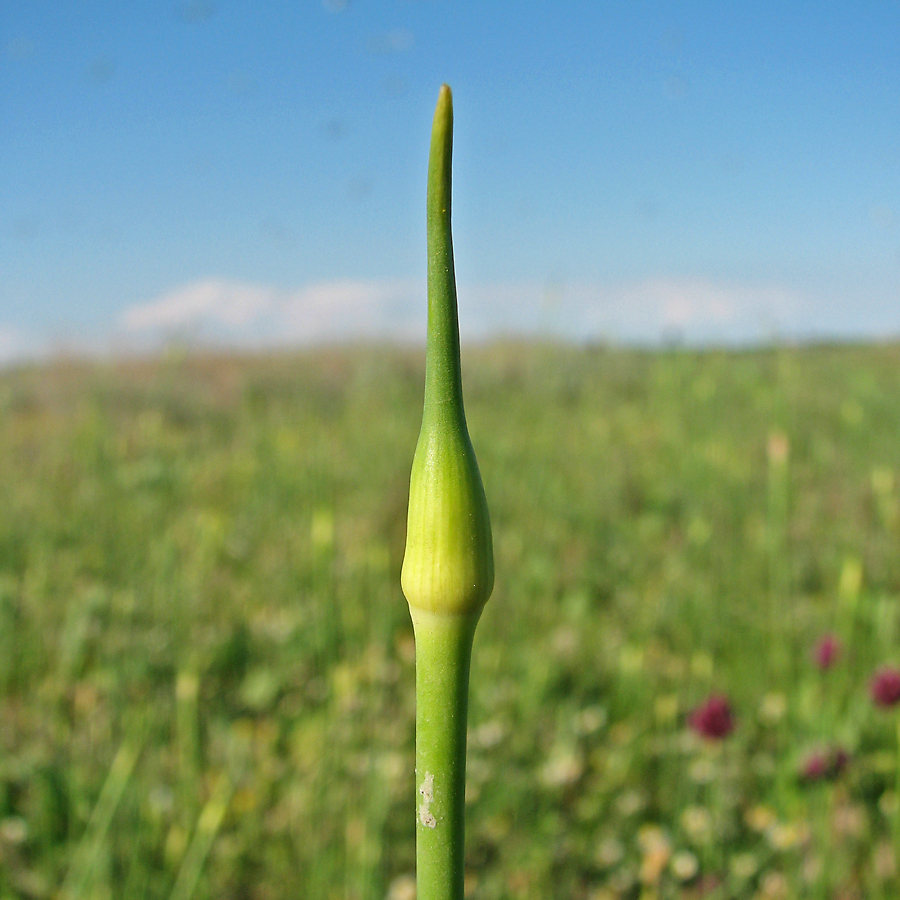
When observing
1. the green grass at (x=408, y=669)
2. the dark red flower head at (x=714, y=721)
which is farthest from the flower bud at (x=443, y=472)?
the dark red flower head at (x=714, y=721)

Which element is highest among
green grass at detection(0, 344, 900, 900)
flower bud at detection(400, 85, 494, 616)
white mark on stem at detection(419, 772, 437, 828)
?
flower bud at detection(400, 85, 494, 616)

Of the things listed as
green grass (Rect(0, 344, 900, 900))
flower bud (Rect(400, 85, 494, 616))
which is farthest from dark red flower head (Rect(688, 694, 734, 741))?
flower bud (Rect(400, 85, 494, 616))

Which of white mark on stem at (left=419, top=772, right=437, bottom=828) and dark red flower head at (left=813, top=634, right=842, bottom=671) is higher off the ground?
white mark on stem at (left=419, top=772, right=437, bottom=828)

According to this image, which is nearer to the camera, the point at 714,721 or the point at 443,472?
the point at 443,472

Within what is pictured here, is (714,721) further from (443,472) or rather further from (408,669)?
(443,472)

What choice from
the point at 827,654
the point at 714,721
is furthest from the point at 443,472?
the point at 827,654

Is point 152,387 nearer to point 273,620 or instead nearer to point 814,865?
point 273,620

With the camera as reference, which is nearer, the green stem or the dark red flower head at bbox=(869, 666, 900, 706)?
the green stem

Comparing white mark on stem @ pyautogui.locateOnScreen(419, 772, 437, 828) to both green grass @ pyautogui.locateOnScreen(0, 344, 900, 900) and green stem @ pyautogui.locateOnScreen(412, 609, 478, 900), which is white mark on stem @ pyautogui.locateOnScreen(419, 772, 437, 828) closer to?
green stem @ pyautogui.locateOnScreen(412, 609, 478, 900)
